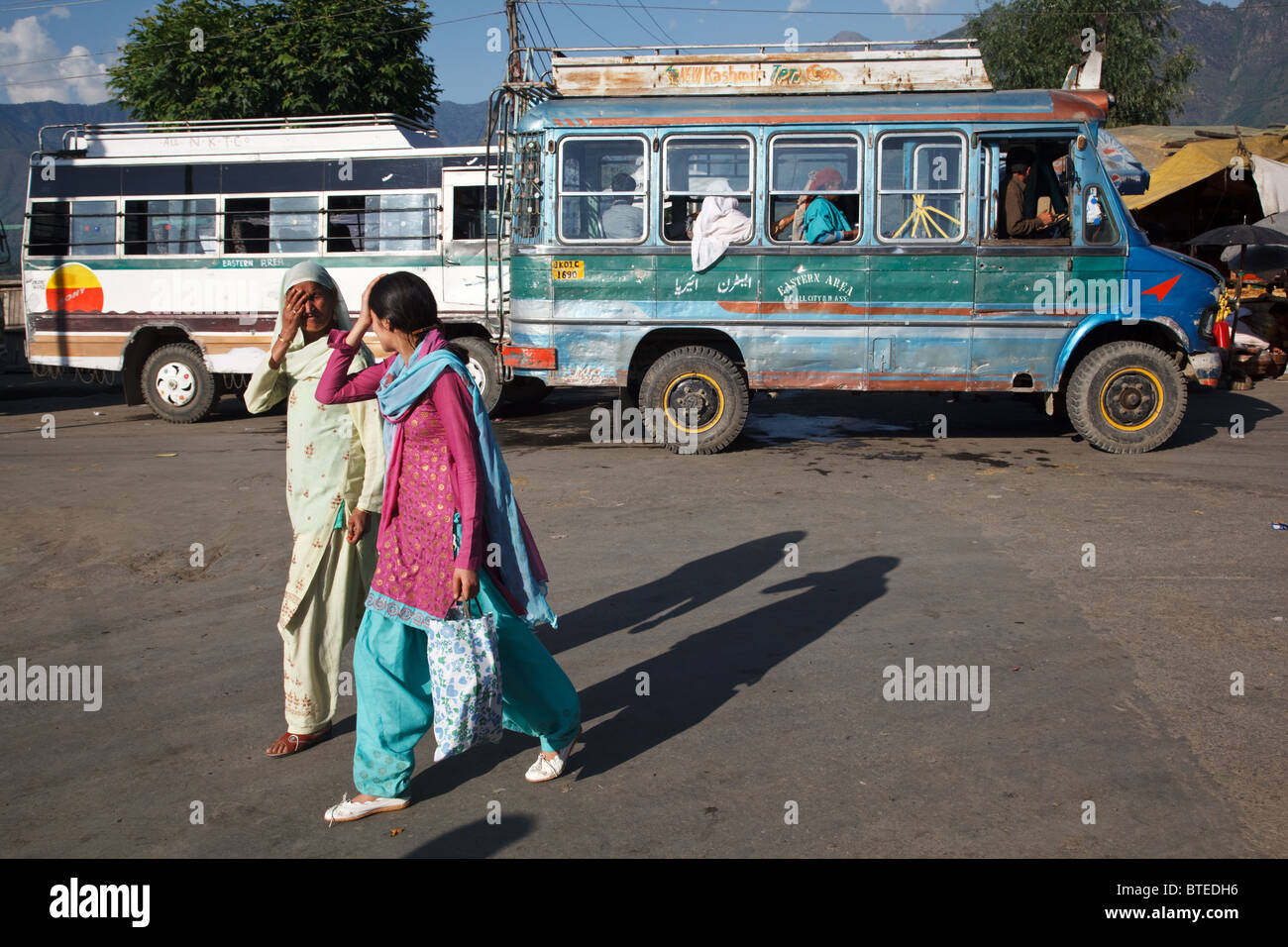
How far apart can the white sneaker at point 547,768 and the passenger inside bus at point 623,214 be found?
6874 mm

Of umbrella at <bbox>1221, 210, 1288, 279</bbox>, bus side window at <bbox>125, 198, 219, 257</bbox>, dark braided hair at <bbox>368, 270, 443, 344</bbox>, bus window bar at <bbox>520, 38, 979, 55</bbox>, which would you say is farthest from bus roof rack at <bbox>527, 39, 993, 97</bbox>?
umbrella at <bbox>1221, 210, 1288, 279</bbox>

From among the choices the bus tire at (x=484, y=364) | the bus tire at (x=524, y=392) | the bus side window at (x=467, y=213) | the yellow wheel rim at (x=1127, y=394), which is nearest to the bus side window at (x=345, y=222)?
the bus side window at (x=467, y=213)

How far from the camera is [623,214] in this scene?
9.90 meters

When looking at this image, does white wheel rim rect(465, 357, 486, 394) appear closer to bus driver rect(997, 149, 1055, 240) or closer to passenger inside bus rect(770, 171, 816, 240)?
passenger inside bus rect(770, 171, 816, 240)

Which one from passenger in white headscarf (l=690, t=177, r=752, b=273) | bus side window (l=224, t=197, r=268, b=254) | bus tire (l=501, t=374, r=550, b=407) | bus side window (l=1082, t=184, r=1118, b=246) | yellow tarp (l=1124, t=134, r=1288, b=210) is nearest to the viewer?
bus side window (l=1082, t=184, r=1118, b=246)

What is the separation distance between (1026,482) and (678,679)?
488 centimetres

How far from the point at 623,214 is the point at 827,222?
1856mm

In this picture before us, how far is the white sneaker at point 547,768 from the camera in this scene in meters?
3.74

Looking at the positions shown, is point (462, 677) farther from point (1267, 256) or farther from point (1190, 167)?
point (1190, 167)

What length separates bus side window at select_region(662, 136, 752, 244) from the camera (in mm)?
9742

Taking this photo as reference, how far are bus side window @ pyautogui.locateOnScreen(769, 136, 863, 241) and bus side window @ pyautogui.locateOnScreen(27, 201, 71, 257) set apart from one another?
29.1 ft

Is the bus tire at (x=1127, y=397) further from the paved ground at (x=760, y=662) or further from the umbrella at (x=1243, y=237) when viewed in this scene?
the umbrella at (x=1243, y=237)
